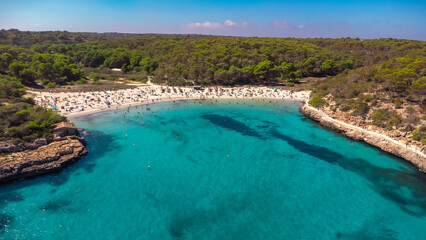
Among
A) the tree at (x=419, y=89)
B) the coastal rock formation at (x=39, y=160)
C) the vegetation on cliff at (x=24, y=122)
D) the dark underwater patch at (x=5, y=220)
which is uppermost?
the tree at (x=419, y=89)

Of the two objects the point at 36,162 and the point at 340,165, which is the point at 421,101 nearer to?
the point at 340,165

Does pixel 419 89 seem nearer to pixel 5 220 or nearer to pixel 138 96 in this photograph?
pixel 5 220

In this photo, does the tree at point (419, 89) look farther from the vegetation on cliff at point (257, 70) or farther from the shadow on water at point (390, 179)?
the shadow on water at point (390, 179)

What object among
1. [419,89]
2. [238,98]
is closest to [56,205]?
[238,98]

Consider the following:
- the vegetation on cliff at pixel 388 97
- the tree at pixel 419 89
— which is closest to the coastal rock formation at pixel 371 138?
the vegetation on cliff at pixel 388 97

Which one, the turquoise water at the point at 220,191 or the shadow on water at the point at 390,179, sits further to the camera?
the shadow on water at the point at 390,179

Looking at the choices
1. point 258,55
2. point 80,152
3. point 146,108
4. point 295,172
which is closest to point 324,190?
point 295,172
